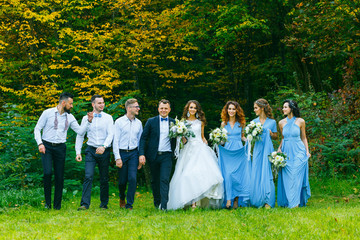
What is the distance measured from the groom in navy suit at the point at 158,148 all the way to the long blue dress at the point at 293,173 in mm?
2341

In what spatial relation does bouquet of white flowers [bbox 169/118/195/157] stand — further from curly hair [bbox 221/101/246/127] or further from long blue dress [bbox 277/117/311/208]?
long blue dress [bbox 277/117/311/208]

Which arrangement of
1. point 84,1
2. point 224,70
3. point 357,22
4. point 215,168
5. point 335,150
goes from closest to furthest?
point 215,168 → point 335,150 → point 357,22 → point 84,1 → point 224,70

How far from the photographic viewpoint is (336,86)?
20.0m

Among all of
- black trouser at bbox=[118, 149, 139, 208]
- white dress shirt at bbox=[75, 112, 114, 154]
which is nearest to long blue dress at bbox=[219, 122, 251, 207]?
black trouser at bbox=[118, 149, 139, 208]

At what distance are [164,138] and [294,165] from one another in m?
2.66

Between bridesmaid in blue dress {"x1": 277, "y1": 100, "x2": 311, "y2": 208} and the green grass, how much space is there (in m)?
1.18

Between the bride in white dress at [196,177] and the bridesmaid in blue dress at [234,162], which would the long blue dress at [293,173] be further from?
the bride in white dress at [196,177]

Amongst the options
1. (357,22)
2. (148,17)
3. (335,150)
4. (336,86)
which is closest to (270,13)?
(336,86)

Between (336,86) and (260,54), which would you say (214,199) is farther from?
(260,54)

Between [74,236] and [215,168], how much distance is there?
320 centimetres

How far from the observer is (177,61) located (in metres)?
19.7

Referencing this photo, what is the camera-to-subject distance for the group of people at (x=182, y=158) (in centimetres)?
772

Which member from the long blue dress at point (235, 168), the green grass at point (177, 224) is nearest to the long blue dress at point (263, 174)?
the long blue dress at point (235, 168)

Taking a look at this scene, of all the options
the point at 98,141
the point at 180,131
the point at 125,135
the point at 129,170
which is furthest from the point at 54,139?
the point at 180,131
